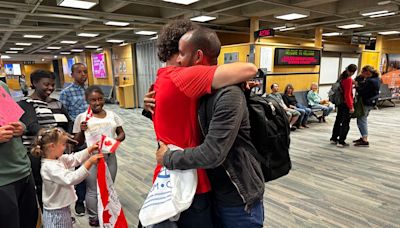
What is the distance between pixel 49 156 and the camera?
5.72ft

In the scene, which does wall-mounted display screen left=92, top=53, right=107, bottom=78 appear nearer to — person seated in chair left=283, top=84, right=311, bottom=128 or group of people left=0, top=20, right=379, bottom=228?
person seated in chair left=283, top=84, right=311, bottom=128

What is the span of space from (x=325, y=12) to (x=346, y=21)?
5.31 feet

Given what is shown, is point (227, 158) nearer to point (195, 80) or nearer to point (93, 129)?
point (195, 80)

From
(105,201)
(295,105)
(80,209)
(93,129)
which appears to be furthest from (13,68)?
(105,201)

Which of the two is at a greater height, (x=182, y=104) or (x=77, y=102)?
(x=182, y=104)

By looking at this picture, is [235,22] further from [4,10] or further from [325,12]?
[4,10]

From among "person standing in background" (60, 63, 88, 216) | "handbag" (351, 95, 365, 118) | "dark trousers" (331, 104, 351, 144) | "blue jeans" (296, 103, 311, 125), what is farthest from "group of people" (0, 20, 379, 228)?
"blue jeans" (296, 103, 311, 125)

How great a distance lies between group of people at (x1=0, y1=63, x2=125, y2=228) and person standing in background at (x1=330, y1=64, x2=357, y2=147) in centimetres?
388

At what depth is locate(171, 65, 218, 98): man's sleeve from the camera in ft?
2.75

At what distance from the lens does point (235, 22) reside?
25.0ft

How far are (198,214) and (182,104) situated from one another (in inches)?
16.8

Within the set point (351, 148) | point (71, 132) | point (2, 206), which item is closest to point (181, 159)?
point (2, 206)

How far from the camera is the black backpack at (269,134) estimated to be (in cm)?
98

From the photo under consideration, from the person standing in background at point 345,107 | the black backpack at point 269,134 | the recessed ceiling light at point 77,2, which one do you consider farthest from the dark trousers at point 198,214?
the recessed ceiling light at point 77,2
